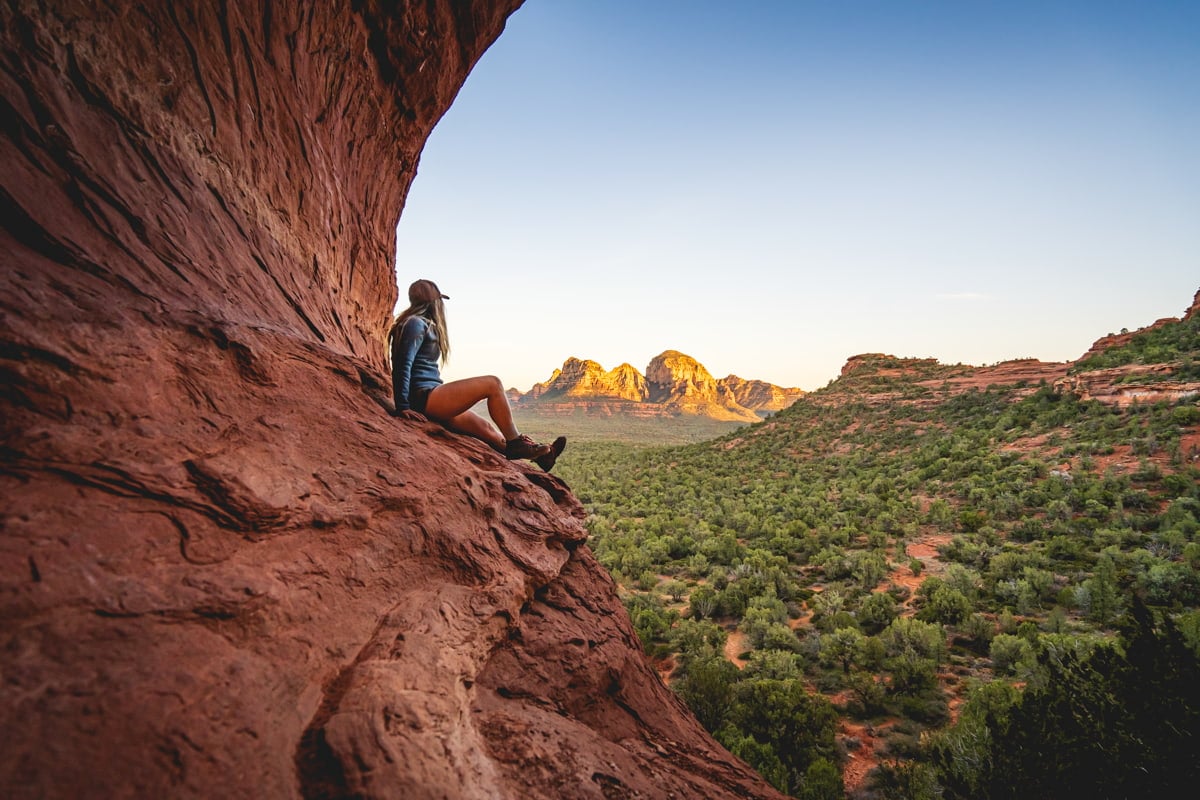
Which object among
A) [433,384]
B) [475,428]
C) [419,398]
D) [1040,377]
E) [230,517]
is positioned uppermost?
[1040,377]

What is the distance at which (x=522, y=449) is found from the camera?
478cm

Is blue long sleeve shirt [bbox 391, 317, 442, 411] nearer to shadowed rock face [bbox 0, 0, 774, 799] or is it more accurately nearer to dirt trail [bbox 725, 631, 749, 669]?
shadowed rock face [bbox 0, 0, 774, 799]

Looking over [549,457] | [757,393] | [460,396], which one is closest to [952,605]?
[549,457]

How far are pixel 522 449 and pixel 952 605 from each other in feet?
34.6

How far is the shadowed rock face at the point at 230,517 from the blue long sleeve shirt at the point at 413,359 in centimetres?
23

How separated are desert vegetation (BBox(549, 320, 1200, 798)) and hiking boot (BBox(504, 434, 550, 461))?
4.91 meters

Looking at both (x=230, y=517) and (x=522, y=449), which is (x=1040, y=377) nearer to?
(x=522, y=449)

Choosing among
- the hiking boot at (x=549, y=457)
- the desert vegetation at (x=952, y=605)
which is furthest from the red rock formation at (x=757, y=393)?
the hiking boot at (x=549, y=457)

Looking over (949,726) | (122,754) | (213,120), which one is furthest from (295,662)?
(949,726)

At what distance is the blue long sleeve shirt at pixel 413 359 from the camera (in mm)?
4098

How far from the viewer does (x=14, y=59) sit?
2.37 meters

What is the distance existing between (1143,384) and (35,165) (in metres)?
35.2

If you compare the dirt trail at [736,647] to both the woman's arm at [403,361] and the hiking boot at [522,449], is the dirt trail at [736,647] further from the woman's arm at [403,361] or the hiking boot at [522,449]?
the woman's arm at [403,361]

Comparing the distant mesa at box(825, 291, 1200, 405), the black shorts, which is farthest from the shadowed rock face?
the distant mesa at box(825, 291, 1200, 405)
